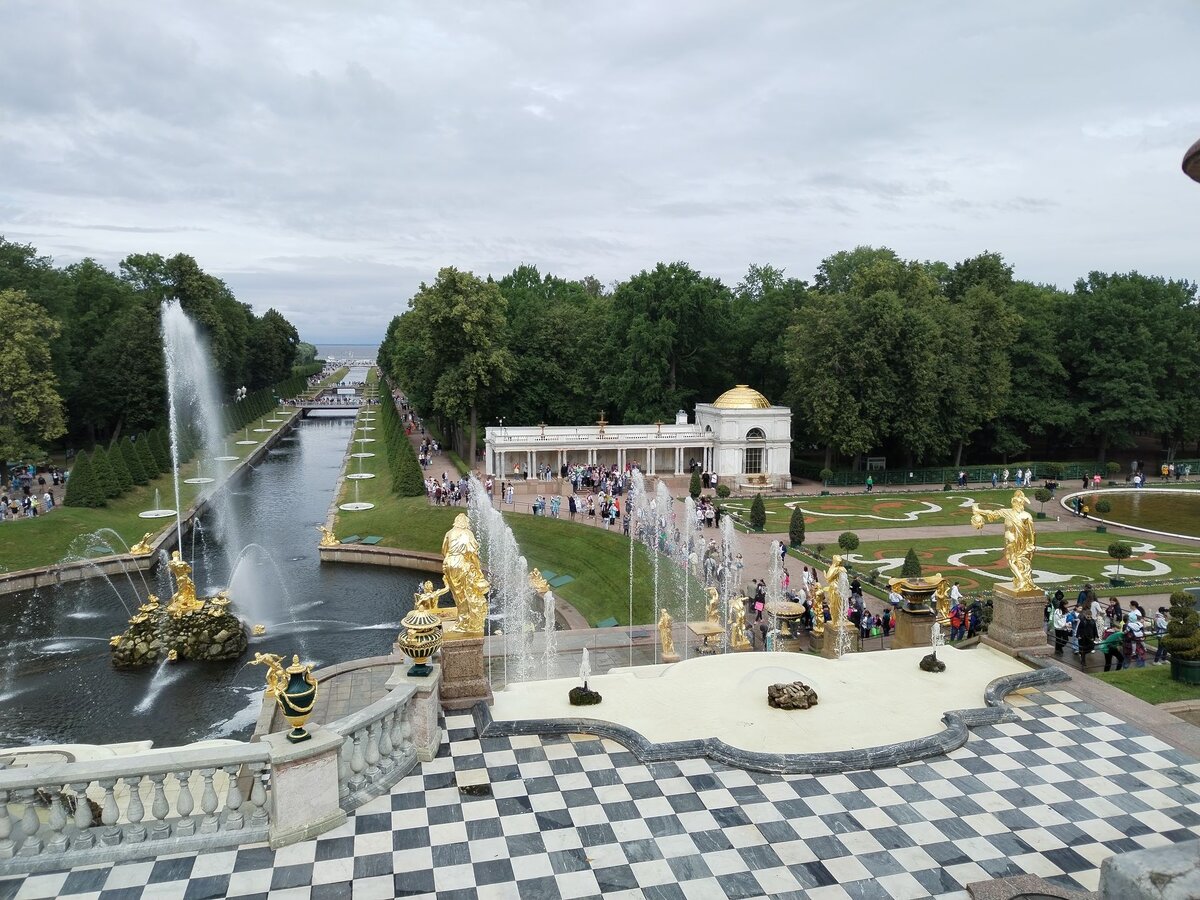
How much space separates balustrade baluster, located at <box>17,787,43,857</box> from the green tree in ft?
132

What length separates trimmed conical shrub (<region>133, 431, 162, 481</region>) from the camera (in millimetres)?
48281

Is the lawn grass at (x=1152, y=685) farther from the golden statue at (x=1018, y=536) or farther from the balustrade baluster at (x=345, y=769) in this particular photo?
the balustrade baluster at (x=345, y=769)

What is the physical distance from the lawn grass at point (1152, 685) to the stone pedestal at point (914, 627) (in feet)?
11.0

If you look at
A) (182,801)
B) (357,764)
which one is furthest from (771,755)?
(182,801)

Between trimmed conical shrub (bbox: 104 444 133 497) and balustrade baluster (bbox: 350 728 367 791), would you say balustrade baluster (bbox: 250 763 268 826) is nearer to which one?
balustrade baluster (bbox: 350 728 367 791)

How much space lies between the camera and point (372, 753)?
11.1m

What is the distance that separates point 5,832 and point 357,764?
146 inches

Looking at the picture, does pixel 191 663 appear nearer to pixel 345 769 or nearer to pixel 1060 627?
pixel 345 769

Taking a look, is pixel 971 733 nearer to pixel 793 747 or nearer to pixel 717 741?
pixel 793 747

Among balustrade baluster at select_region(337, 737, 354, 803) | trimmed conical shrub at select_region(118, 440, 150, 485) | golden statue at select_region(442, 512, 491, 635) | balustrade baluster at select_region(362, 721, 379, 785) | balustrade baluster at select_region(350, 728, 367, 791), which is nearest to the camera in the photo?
balustrade baluster at select_region(337, 737, 354, 803)

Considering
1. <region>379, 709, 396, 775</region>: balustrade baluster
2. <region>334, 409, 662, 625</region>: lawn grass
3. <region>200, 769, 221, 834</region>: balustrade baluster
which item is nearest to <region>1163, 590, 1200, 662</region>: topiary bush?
<region>334, 409, 662, 625</region>: lawn grass

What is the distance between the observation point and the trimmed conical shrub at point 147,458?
4828 cm

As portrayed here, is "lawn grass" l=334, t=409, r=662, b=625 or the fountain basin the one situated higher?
the fountain basin

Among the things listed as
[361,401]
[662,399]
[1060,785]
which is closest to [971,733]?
[1060,785]
